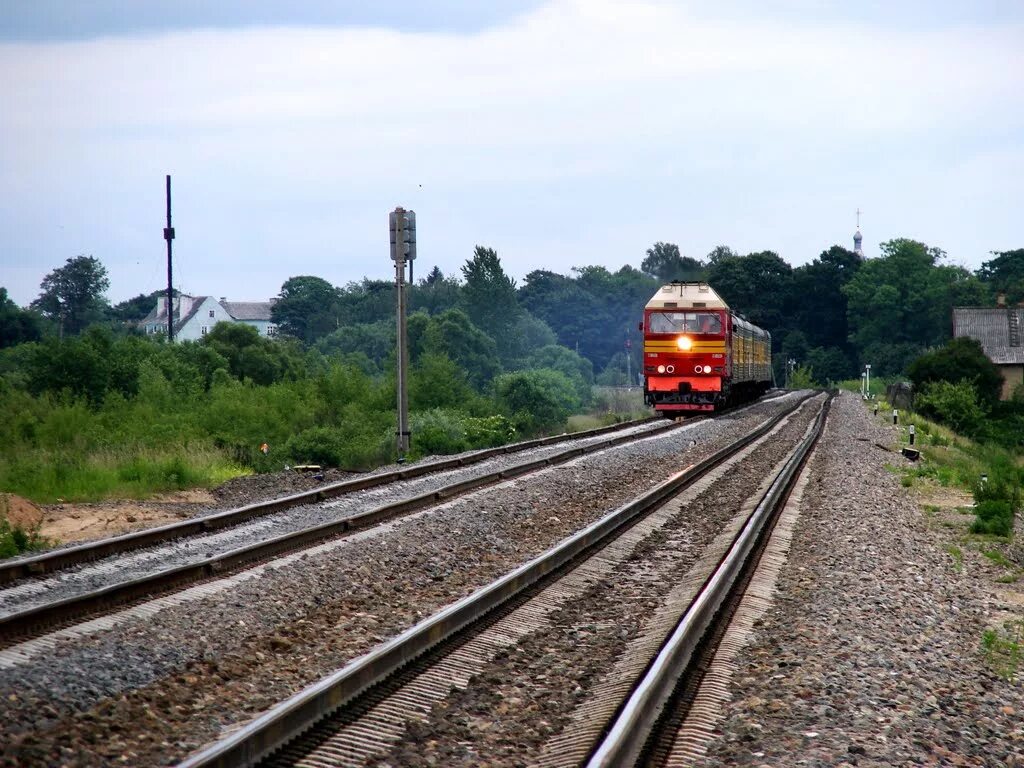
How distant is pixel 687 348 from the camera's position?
113ft

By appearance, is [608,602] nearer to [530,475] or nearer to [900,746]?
[900,746]

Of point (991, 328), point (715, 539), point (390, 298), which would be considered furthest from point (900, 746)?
point (390, 298)

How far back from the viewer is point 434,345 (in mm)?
68688

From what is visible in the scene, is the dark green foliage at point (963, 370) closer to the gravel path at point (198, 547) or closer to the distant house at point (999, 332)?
the distant house at point (999, 332)

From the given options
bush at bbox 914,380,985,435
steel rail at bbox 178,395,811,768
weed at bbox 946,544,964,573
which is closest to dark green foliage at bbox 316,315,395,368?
bush at bbox 914,380,985,435

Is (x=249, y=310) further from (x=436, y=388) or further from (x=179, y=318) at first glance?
(x=436, y=388)

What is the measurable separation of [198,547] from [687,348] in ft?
82.1

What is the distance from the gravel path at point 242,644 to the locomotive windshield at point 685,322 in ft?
70.5

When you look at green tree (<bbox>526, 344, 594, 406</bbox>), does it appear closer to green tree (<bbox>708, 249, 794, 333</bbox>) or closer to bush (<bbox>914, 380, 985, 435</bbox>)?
green tree (<bbox>708, 249, 794, 333</bbox>)

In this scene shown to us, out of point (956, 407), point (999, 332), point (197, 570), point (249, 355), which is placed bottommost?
point (956, 407)

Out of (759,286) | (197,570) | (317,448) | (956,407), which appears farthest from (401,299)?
(759,286)

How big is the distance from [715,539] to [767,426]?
19.7 meters

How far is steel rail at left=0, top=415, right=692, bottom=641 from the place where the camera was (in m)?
7.72

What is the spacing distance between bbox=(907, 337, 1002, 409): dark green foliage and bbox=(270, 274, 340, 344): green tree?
69758 millimetres
